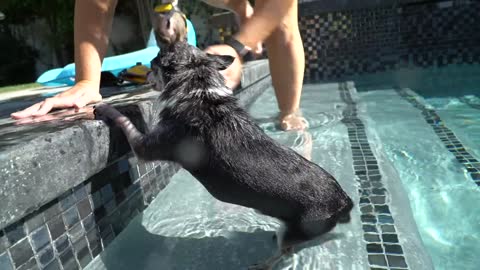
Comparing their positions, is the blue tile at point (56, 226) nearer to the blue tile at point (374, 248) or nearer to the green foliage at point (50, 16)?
the blue tile at point (374, 248)

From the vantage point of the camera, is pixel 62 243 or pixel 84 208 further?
pixel 84 208

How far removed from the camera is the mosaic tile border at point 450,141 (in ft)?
10.5

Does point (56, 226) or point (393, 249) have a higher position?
point (56, 226)

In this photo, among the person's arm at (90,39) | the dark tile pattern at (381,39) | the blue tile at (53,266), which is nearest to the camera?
the blue tile at (53,266)

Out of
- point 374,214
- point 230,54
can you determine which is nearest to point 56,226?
point 230,54

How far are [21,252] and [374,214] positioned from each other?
194cm

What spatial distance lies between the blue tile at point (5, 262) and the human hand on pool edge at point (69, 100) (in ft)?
3.55

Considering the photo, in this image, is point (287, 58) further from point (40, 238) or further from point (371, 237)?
point (40, 238)

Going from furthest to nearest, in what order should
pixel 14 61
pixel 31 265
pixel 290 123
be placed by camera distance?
pixel 14 61, pixel 290 123, pixel 31 265

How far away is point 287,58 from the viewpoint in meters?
3.59

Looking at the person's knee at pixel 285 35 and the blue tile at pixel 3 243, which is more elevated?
the person's knee at pixel 285 35

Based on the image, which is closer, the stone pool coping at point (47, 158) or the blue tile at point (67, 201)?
the stone pool coping at point (47, 158)

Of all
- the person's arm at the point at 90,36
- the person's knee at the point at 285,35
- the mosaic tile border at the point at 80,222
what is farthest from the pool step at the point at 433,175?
the person's arm at the point at 90,36

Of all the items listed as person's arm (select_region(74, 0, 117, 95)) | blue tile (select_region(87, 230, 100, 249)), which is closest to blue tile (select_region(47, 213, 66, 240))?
blue tile (select_region(87, 230, 100, 249))
